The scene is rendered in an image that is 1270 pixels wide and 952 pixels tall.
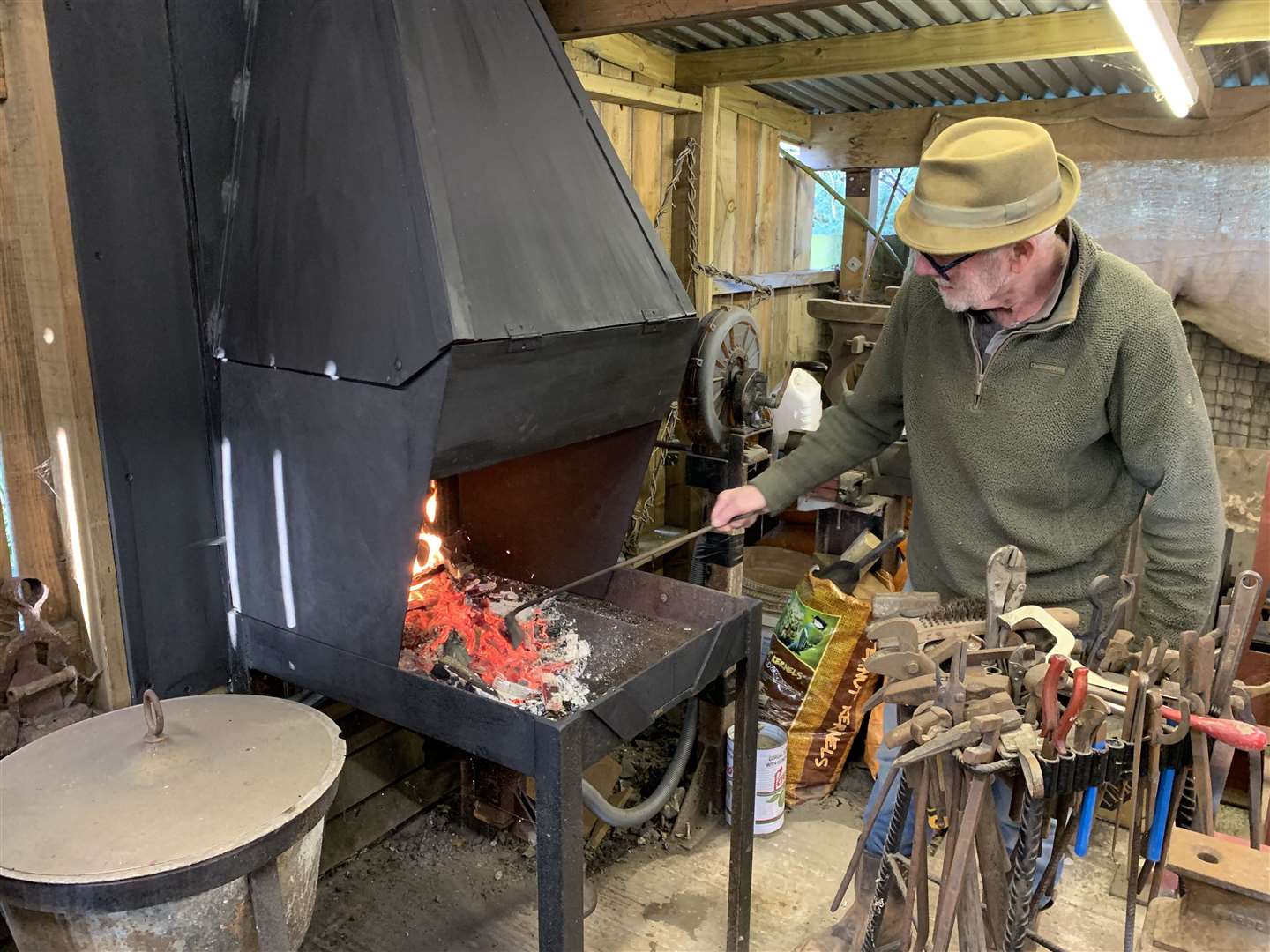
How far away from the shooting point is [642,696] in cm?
182

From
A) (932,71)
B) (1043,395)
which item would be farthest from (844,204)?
(1043,395)

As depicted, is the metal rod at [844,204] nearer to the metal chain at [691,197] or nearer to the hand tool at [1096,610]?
the metal chain at [691,197]

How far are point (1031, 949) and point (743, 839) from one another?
737mm

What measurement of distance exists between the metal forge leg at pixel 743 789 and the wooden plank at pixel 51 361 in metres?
1.38

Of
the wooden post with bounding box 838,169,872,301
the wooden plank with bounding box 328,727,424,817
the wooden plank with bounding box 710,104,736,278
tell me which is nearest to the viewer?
the wooden plank with bounding box 328,727,424,817

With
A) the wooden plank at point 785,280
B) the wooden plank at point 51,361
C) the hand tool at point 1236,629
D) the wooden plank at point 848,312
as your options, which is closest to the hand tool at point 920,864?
the hand tool at point 1236,629

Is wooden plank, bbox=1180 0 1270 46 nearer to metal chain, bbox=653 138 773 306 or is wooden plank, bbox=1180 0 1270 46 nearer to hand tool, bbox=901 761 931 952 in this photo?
metal chain, bbox=653 138 773 306

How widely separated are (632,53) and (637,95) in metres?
0.20

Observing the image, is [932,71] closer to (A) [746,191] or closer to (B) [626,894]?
(A) [746,191]

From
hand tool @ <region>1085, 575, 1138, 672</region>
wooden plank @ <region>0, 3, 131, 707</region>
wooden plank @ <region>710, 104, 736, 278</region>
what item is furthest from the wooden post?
wooden plank @ <region>0, 3, 131, 707</region>

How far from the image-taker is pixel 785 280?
18.0 ft

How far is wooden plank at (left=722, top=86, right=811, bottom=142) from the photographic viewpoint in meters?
4.51

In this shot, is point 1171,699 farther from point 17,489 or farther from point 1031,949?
point 17,489

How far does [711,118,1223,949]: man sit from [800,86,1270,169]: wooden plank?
3.23 metres
